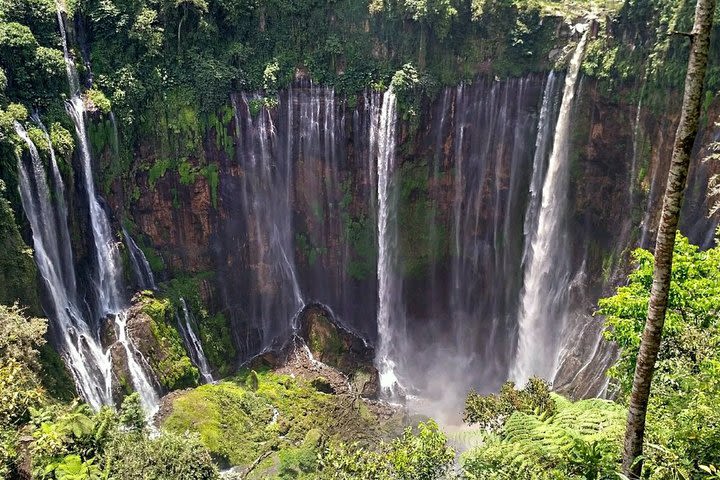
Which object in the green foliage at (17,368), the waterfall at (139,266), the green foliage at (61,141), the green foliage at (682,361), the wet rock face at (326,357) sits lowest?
the wet rock face at (326,357)

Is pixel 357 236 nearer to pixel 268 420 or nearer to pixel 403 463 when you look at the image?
pixel 268 420

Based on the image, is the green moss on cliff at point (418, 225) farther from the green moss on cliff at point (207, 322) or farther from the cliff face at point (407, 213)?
the green moss on cliff at point (207, 322)

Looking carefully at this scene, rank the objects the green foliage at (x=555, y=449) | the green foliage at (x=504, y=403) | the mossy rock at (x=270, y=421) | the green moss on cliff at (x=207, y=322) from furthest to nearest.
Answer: the green moss on cliff at (x=207, y=322) < the mossy rock at (x=270, y=421) < the green foliage at (x=504, y=403) < the green foliage at (x=555, y=449)

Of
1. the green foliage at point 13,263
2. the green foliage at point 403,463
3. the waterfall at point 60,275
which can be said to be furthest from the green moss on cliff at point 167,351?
the green foliage at point 403,463

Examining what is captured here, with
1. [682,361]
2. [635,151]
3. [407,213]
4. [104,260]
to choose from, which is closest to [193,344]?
[104,260]

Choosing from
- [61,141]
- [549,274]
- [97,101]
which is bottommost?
[549,274]

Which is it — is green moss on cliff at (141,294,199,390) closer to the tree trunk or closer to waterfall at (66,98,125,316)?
waterfall at (66,98,125,316)

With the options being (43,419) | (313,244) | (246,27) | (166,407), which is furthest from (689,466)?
(246,27)
